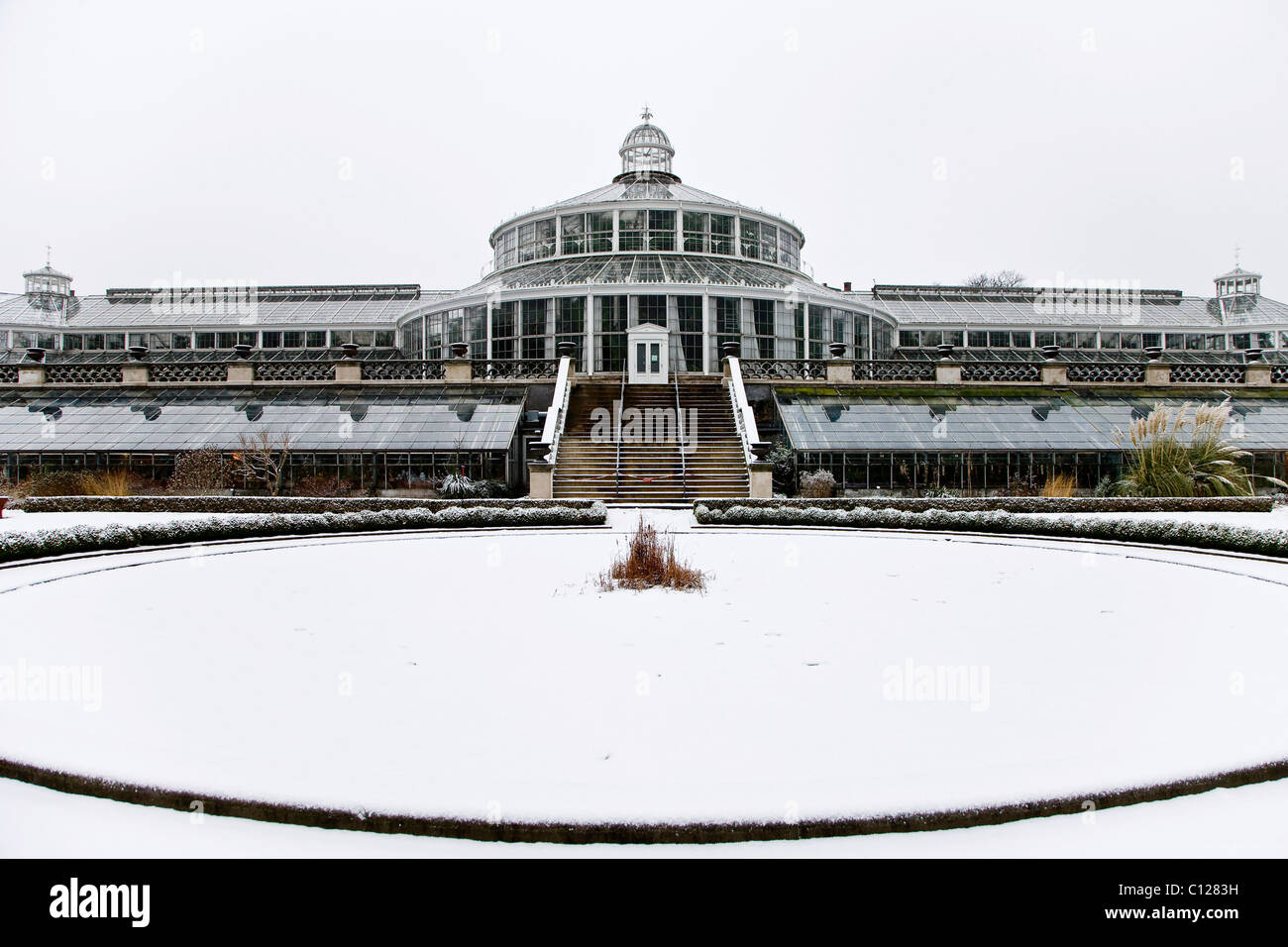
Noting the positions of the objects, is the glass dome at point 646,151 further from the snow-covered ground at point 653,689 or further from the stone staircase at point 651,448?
the snow-covered ground at point 653,689

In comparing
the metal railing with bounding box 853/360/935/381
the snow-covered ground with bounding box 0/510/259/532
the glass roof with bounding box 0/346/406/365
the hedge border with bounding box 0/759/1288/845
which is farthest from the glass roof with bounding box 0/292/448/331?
the hedge border with bounding box 0/759/1288/845

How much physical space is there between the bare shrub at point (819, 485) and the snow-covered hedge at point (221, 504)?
7517 mm

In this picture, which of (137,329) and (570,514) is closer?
(570,514)

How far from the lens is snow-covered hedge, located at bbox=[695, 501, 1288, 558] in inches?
577

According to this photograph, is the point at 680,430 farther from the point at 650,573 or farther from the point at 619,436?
the point at 650,573

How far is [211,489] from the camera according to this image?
25.0m

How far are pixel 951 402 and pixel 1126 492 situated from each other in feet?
26.9

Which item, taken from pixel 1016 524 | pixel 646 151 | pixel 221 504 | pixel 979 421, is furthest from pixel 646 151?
pixel 1016 524

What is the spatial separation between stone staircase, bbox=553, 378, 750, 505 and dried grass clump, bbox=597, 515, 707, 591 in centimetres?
1339

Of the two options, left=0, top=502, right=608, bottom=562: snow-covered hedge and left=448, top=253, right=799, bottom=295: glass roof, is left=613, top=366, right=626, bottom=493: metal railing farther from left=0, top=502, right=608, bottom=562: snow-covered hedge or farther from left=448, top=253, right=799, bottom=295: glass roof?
left=448, top=253, right=799, bottom=295: glass roof

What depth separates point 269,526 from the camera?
1761cm

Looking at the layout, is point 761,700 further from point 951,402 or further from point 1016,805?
point 951,402
